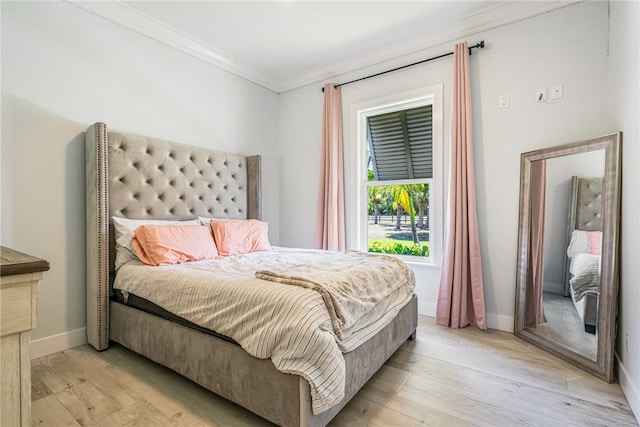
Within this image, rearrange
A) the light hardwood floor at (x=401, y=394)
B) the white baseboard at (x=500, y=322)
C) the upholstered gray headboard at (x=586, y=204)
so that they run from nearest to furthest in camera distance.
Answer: the light hardwood floor at (x=401, y=394)
the upholstered gray headboard at (x=586, y=204)
the white baseboard at (x=500, y=322)

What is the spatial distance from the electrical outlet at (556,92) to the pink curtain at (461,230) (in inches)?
24.0

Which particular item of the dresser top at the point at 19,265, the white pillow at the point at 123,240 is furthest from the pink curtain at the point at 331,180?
the dresser top at the point at 19,265

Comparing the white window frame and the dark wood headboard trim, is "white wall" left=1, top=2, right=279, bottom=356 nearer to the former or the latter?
the dark wood headboard trim

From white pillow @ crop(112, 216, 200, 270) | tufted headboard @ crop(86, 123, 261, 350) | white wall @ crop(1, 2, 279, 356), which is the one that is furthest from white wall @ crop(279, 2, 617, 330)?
white pillow @ crop(112, 216, 200, 270)

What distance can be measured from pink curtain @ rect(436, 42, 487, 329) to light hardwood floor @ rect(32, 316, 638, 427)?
Result: 0.50 metres

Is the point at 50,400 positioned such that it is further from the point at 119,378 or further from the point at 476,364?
the point at 476,364

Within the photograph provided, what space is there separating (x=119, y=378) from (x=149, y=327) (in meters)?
0.33

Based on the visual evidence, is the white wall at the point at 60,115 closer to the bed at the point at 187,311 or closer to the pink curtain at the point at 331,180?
the bed at the point at 187,311

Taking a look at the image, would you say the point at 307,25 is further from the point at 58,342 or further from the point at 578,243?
the point at 58,342

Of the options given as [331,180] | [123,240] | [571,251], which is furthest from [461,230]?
[123,240]

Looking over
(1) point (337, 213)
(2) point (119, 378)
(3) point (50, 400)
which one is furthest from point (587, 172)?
(3) point (50, 400)

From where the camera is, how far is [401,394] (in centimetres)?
171

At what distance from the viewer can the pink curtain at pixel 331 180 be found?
348 cm

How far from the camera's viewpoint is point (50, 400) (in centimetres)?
166
